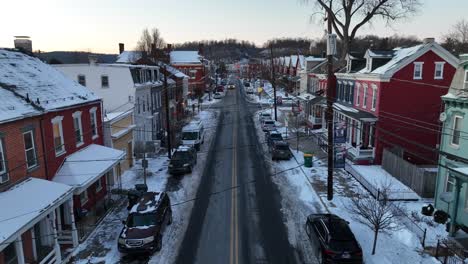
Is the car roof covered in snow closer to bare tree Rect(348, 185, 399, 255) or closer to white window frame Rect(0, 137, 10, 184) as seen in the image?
white window frame Rect(0, 137, 10, 184)

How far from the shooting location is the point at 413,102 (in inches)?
1073

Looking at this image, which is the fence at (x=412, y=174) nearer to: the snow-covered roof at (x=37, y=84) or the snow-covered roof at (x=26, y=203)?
the snow-covered roof at (x=26, y=203)

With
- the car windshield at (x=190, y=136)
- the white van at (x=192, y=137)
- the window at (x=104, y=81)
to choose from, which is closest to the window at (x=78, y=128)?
the window at (x=104, y=81)

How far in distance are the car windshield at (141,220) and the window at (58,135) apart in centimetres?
541

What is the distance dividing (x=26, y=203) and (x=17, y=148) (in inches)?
107

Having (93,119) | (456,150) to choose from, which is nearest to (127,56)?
(93,119)

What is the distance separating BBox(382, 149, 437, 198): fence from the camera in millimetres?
20656

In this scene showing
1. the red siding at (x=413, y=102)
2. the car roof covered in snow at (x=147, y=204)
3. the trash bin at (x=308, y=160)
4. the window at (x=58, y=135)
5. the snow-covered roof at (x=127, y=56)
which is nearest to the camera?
the car roof covered in snow at (x=147, y=204)

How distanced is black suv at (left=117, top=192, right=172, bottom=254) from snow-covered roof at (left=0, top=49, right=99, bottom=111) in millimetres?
6549

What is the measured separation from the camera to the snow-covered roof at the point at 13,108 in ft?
44.8

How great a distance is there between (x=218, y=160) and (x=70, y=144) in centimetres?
1383

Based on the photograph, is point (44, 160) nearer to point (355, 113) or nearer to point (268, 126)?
point (355, 113)

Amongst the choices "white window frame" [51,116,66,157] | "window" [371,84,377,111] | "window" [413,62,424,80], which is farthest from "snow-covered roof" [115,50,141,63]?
"window" [413,62,424,80]

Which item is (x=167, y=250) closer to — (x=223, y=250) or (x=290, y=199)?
(x=223, y=250)
